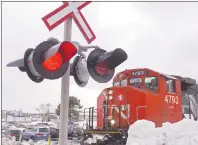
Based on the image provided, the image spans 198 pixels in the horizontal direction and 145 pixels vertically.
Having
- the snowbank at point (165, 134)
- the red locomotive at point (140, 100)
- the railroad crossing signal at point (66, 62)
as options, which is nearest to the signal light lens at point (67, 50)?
the railroad crossing signal at point (66, 62)

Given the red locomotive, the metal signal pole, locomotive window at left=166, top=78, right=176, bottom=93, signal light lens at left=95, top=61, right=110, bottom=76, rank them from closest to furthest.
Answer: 1. the metal signal pole
2. signal light lens at left=95, top=61, right=110, bottom=76
3. the red locomotive
4. locomotive window at left=166, top=78, right=176, bottom=93

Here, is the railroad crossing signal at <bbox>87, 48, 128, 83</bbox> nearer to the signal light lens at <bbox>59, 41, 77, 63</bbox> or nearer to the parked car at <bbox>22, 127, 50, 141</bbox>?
the signal light lens at <bbox>59, 41, 77, 63</bbox>

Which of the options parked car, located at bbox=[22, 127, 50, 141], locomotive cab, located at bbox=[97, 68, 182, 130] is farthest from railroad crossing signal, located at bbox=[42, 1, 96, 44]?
parked car, located at bbox=[22, 127, 50, 141]

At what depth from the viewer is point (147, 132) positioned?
26.3ft

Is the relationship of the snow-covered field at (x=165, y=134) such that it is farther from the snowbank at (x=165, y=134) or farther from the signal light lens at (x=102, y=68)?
the signal light lens at (x=102, y=68)

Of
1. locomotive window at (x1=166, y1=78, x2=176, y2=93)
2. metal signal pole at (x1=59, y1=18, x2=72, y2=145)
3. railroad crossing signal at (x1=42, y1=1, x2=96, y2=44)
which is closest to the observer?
railroad crossing signal at (x1=42, y1=1, x2=96, y2=44)

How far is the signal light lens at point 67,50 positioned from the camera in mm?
2844

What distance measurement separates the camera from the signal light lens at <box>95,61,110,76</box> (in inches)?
133

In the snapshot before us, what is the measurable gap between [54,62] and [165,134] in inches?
215

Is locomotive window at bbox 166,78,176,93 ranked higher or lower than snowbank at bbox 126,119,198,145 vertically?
higher

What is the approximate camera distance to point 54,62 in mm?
2861

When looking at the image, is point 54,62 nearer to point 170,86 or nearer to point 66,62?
point 66,62

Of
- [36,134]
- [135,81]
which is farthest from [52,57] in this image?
[36,134]

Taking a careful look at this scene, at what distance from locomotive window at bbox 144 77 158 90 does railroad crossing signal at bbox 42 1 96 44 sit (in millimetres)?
8338
